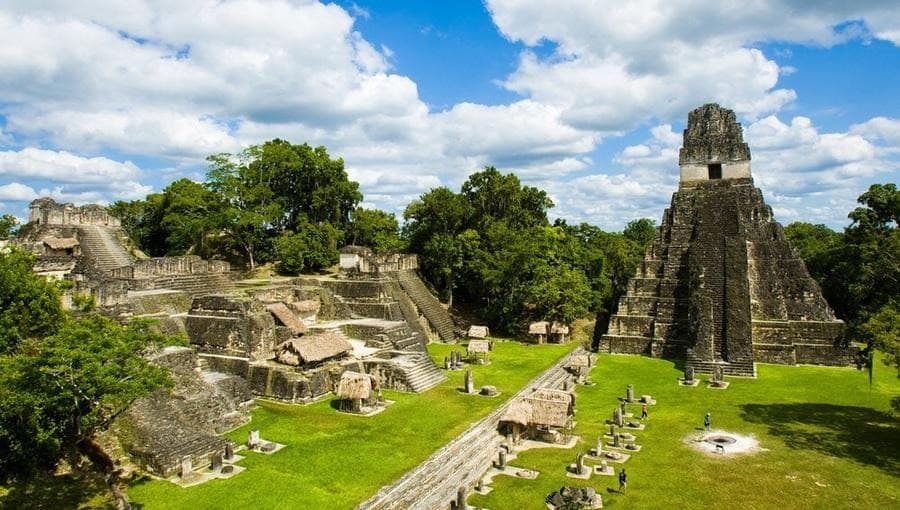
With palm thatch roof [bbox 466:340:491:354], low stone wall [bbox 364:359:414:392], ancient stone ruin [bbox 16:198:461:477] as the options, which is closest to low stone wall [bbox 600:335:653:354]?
palm thatch roof [bbox 466:340:491:354]

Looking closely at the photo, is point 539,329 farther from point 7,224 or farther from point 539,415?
point 7,224

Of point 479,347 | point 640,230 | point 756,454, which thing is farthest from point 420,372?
point 640,230

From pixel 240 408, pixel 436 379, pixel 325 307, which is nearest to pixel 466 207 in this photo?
pixel 325 307

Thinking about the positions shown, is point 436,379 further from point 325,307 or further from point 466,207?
point 466,207

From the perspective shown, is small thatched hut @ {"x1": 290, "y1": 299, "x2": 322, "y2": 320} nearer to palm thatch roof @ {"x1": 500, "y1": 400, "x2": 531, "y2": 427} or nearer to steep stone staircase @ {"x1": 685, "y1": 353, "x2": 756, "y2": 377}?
palm thatch roof @ {"x1": 500, "y1": 400, "x2": 531, "y2": 427}

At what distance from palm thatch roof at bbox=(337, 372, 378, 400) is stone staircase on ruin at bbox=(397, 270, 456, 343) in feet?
45.8

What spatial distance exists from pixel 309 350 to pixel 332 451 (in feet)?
20.6

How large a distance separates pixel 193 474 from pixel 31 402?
4.36 m

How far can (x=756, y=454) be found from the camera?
15219 mm

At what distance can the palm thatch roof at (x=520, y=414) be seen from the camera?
16.5m

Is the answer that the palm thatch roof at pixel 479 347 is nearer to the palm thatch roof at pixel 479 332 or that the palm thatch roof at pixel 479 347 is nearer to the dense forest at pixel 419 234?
the palm thatch roof at pixel 479 332

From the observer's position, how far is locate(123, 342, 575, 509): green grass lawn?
40.6ft

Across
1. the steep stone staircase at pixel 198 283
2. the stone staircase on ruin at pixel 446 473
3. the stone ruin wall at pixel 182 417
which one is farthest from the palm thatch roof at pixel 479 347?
the steep stone staircase at pixel 198 283

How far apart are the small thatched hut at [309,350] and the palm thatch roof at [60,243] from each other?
16.2 metres
